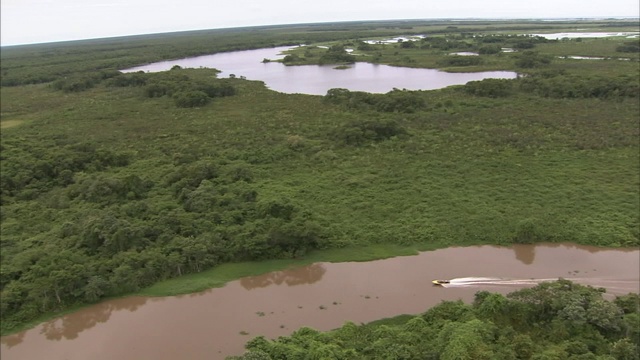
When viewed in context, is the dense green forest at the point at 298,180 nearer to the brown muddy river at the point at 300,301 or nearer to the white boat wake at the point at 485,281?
the brown muddy river at the point at 300,301

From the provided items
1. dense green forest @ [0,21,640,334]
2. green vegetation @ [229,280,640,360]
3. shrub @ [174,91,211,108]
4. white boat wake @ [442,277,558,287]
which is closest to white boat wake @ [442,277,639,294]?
white boat wake @ [442,277,558,287]

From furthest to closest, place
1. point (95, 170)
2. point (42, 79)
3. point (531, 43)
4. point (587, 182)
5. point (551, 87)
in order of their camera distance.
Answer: point (531, 43) → point (42, 79) → point (551, 87) → point (95, 170) → point (587, 182)

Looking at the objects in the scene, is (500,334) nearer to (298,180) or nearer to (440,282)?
(440,282)

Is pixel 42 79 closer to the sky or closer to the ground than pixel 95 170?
closer to the sky

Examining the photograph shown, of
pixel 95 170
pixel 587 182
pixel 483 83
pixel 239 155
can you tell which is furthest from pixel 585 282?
pixel 483 83

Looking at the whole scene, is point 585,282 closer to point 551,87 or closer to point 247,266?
point 247,266

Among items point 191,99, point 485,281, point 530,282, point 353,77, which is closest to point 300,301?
point 485,281
